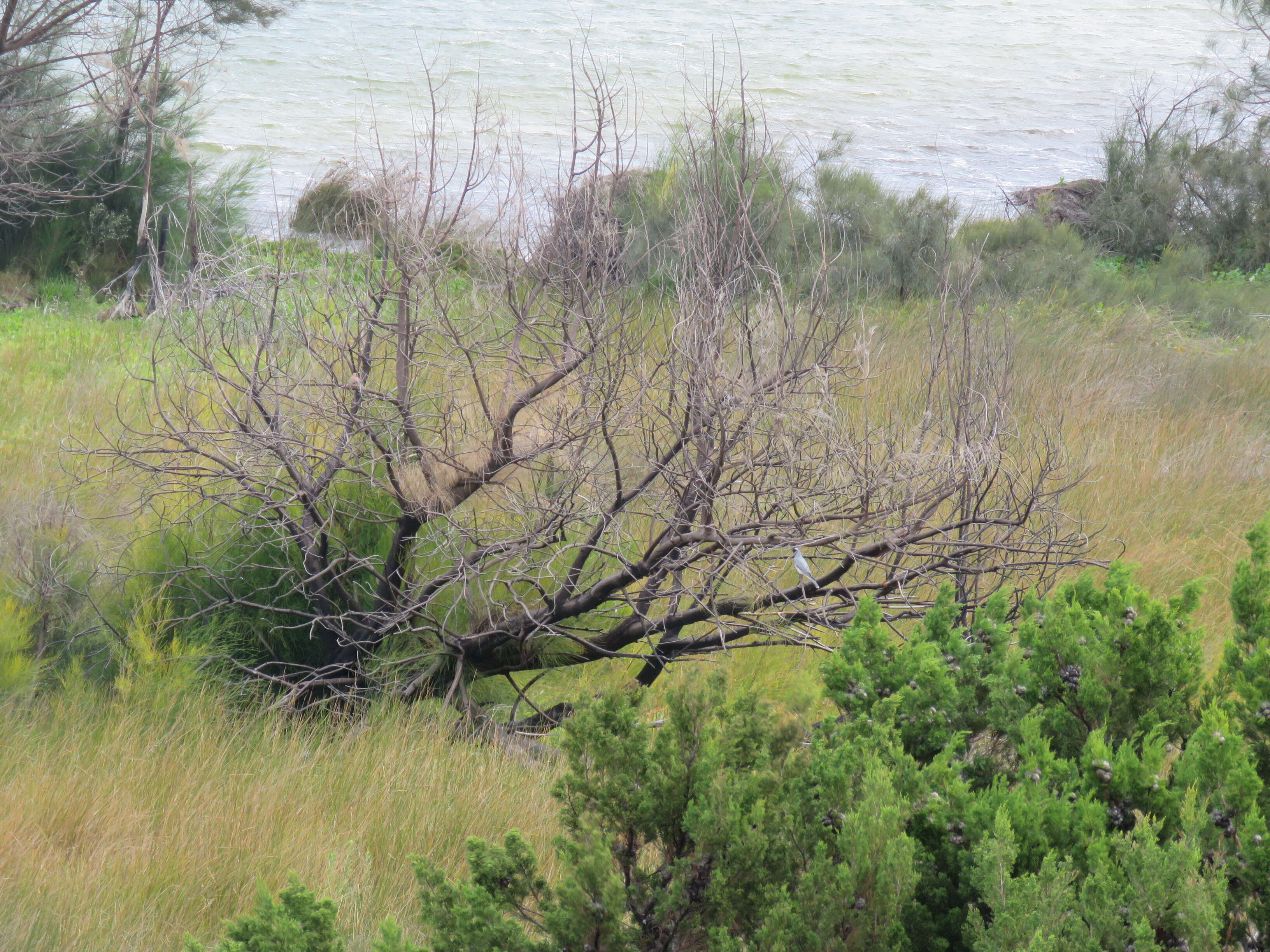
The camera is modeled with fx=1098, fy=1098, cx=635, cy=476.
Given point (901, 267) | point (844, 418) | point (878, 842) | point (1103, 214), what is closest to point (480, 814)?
point (844, 418)

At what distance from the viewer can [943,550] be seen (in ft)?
14.0

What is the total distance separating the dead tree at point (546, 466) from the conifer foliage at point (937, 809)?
1.34m

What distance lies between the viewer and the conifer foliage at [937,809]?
1.77 meters

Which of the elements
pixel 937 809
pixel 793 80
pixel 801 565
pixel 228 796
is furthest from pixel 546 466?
pixel 793 80

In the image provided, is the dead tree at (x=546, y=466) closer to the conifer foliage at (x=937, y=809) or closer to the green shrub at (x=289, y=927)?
the conifer foliage at (x=937, y=809)

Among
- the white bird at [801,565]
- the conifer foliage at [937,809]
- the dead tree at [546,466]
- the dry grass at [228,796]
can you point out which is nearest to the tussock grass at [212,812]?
the dry grass at [228,796]

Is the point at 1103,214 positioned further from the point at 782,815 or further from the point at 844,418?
the point at 782,815

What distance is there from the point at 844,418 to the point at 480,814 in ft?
6.11

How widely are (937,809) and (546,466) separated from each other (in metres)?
2.57

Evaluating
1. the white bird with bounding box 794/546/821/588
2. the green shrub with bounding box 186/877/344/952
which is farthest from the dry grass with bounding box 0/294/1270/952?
the white bird with bounding box 794/546/821/588

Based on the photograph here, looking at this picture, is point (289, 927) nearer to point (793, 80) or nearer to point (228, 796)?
point (228, 796)

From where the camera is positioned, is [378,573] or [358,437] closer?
[378,573]

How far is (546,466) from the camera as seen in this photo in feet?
14.2

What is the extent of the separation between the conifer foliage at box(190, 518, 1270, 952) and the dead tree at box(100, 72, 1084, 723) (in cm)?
134
